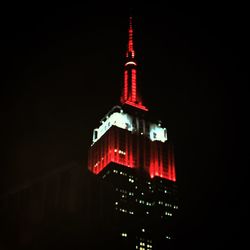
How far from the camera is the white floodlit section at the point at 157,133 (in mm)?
119850

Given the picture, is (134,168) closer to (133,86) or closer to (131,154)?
(131,154)

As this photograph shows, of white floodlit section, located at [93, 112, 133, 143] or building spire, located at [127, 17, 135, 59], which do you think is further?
building spire, located at [127, 17, 135, 59]

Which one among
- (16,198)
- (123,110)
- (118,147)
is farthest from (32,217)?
(123,110)

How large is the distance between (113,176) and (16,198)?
49472mm

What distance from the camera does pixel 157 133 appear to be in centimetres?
12156

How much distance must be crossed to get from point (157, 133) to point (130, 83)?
14165 millimetres

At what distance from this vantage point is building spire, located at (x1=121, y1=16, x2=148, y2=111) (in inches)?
4808

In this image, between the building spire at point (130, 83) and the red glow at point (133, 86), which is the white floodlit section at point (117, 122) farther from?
the red glow at point (133, 86)

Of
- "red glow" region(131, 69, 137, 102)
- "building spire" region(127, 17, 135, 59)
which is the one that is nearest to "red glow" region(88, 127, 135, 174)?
"red glow" region(131, 69, 137, 102)

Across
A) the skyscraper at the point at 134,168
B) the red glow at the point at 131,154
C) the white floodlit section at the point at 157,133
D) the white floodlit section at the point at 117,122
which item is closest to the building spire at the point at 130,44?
the skyscraper at the point at 134,168

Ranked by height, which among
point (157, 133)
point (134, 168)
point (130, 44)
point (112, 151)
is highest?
point (130, 44)

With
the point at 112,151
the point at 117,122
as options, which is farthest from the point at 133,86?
the point at 112,151

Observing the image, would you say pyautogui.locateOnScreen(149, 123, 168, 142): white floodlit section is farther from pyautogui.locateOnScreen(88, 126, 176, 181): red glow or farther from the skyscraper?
pyautogui.locateOnScreen(88, 126, 176, 181): red glow

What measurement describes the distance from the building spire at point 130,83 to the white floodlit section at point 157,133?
499 cm
